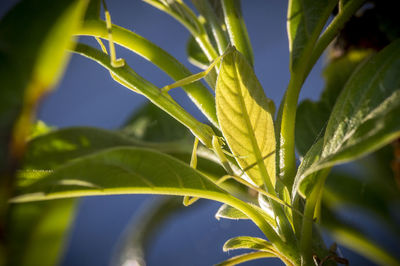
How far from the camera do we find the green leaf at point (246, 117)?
0.23 m

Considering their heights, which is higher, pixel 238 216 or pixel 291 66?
pixel 291 66

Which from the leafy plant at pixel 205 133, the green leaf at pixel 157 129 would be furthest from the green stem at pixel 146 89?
the green leaf at pixel 157 129

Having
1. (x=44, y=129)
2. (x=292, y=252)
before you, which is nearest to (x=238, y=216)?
(x=292, y=252)

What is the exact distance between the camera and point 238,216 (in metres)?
0.28

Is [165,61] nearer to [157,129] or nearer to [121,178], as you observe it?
[121,178]

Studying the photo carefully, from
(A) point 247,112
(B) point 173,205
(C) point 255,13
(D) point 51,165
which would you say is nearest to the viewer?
(A) point 247,112

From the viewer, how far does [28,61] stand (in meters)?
0.13

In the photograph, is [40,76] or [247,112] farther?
[247,112]

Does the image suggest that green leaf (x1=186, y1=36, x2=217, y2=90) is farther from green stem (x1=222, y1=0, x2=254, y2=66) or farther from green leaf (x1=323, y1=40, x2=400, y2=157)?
green leaf (x1=323, y1=40, x2=400, y2=157)

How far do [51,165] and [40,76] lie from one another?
0.26 metres

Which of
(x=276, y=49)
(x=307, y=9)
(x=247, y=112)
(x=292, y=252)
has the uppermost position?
(x=276, y=49)

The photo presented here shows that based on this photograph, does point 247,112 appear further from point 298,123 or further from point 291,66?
point 298,123

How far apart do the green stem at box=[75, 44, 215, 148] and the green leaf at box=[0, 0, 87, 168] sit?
4.9 inches

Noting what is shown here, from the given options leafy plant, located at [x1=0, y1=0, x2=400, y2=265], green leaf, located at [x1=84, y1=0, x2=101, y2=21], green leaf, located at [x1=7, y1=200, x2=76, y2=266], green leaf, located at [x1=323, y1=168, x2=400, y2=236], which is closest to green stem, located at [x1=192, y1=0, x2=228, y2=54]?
leafy plant, located at [x1=0, y1=0, x2=400, y2=265]
